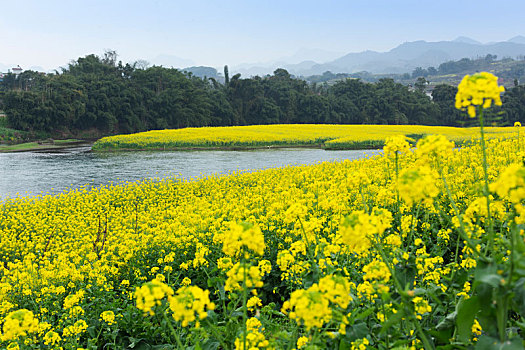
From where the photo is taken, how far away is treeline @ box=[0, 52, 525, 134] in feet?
131

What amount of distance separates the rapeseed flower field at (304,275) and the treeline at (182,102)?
35768 mm

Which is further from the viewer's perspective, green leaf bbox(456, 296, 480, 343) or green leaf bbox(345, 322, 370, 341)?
green leaf bbox(345, 322, 370, 341)

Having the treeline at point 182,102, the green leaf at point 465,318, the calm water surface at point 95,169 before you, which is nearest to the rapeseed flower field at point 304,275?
the green leaf at point 465,318

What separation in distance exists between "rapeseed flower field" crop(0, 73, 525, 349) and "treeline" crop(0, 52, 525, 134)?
3577 cm

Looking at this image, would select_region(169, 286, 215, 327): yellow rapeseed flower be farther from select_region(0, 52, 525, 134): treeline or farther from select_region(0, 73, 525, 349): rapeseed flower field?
select_region(0, 52, 525, 134): treeline

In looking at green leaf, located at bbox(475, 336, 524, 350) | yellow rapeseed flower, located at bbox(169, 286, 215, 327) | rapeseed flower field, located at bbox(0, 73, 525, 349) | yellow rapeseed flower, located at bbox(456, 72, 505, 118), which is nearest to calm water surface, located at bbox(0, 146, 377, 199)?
rapeseed flower field, located at bbox(0, 73, 525, 349)

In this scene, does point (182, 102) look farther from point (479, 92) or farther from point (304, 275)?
point (479, 92)

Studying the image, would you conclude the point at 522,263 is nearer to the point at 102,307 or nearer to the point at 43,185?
the point at 102,307

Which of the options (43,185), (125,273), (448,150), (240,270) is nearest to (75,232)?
(125,273)

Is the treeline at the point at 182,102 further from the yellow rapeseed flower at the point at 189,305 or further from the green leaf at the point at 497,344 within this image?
the green leaf at the point at 497,344

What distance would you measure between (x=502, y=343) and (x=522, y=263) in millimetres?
327

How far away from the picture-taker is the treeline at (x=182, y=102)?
3997cm

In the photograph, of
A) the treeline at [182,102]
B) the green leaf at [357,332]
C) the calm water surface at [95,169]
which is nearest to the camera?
the green leaf at [357,332]

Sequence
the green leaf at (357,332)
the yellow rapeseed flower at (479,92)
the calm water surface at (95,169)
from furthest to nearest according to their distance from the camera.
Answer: the calm water surface at (95,169) < the green leaf at (357,332) < the yellow rapeseed flower at (479,92)
